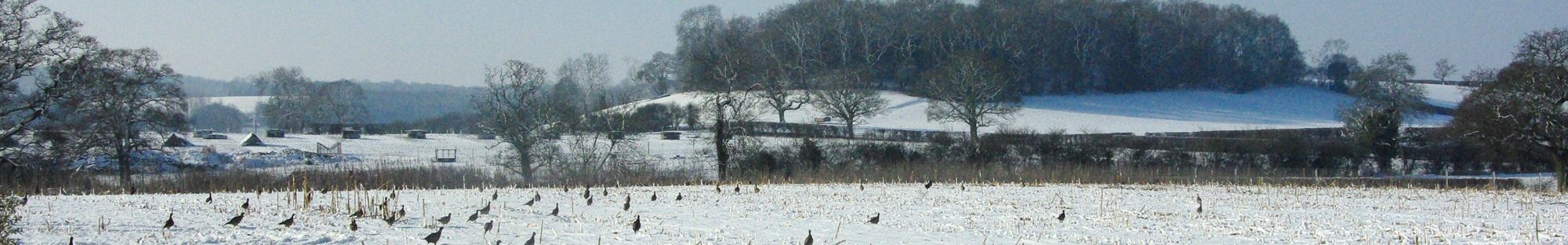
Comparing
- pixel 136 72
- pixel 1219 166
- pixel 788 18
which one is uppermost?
pixel 788 18

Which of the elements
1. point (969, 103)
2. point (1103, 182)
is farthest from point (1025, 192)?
point (969, 103)

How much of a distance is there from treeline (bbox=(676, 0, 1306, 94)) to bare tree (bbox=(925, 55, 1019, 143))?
1443 centimetres

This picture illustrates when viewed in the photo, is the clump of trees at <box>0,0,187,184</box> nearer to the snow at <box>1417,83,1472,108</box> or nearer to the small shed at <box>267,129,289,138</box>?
the small shed at <box>267,129,289,138</box>

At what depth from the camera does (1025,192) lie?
22500mm

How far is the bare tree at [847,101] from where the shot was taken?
2665 inches

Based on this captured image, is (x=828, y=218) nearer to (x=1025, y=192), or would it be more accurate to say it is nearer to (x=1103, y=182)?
(x=1025, y=192)

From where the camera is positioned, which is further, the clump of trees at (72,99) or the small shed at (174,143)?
the small shed at (174,143)

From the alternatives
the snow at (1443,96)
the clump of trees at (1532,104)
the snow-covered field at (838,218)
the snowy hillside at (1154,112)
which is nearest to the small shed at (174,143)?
the snowy hillside at (1154,112)

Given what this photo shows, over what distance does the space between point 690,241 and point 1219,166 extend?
4346cm

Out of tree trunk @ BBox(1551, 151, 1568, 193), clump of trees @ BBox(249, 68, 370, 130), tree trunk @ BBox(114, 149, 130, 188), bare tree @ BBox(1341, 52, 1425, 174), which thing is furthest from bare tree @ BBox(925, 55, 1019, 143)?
clump of trees @ BBox(249, 68, 370, 130)

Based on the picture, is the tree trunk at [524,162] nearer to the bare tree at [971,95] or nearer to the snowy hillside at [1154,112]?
the snowy hillside at [1154,112]

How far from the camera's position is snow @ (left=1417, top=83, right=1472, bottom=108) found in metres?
94.8

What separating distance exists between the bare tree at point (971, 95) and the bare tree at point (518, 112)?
22.5 meters

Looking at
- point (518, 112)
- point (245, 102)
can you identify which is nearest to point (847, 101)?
point (518, 112)
